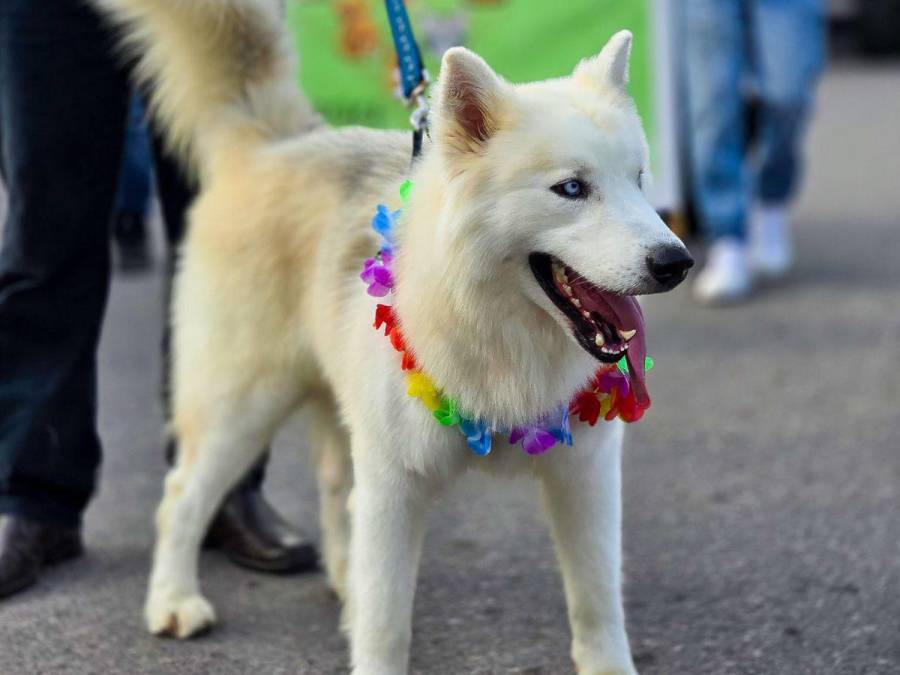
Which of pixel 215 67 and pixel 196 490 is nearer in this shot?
pixel 196 490

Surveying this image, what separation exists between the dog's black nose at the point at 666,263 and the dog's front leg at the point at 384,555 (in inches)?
26.5

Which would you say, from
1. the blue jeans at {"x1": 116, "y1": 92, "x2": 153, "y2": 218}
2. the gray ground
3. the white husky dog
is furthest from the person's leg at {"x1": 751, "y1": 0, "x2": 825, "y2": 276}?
the white husky dog

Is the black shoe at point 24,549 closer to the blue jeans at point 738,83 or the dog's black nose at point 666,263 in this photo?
the dog's black nose at point 666,263

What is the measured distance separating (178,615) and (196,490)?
0.99ft

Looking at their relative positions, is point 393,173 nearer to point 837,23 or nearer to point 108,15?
point 108,15

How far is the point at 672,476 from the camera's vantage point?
4.25 metres

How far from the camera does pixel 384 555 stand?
2.72 m

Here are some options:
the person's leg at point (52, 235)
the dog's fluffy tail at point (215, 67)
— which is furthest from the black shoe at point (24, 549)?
the dog's fluffy tail at point (215, 67)

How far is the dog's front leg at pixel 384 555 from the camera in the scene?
271cm

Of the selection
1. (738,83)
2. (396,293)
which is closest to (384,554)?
(396,293)

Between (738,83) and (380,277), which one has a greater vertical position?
(380,277)

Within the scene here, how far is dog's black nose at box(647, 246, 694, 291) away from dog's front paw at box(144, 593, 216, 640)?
151cm

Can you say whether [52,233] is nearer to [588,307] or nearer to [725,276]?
[588,307]

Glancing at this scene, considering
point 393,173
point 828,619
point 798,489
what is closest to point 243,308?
point 393,173
